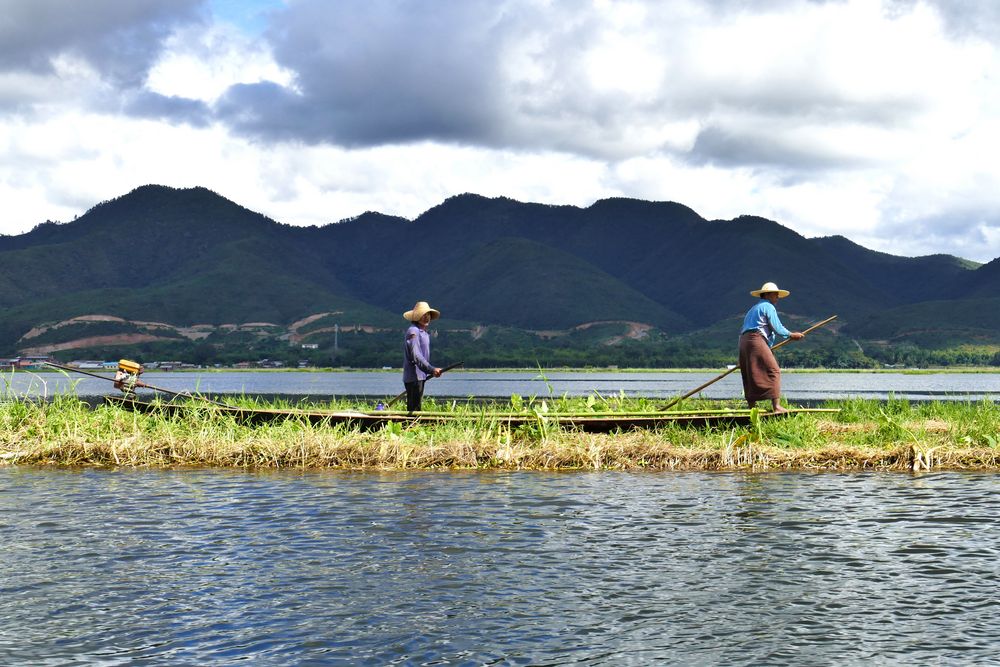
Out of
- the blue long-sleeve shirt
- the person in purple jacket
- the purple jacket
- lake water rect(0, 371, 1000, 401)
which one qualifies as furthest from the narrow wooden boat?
lake water rect(0, 371, 1000, 401)

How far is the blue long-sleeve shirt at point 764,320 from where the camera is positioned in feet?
62.7

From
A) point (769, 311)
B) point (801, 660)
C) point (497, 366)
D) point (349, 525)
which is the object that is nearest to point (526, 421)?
point (769, 311)

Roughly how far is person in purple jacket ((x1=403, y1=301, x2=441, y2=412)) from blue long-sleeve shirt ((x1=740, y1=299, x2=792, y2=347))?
6.73 m

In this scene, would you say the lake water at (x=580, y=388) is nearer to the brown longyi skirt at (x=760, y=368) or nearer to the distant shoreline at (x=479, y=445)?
the distant shoreline at (x=479, y=445)

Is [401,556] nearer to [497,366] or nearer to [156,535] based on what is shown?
[156,535]

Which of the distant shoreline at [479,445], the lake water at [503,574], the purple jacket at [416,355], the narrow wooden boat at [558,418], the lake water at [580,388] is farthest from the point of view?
the lake water at [580,388]

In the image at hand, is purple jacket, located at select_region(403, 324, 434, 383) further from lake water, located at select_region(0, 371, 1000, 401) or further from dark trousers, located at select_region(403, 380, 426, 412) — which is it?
lake water, located at select_region(0, 371, 1000, 401)

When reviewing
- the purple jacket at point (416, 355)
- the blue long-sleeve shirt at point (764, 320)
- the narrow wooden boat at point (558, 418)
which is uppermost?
the blue long-sleeve shirt at point (764, 320)

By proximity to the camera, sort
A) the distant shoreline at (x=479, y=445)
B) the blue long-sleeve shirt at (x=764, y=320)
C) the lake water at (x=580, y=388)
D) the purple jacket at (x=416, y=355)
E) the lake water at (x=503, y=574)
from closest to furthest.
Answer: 1. the lake water at (x=503, y=574)
2. the distant shoreline at (x=479, y=445)
3. the blue long-sleeve shirt at (x=764, y=320)
4. the purple jacket at (x=416, y=355)
5. the lake water at (x=580, y=388)

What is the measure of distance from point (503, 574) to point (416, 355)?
1033 cm

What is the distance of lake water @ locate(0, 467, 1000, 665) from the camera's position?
7590mm

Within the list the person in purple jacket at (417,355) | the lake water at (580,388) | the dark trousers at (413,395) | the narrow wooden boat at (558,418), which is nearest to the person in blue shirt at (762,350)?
the narrow wooden boat at (558,418)

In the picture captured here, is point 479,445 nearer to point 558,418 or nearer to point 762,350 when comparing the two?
point 558,418

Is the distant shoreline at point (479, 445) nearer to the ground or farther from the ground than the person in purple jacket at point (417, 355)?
nearer to the ground
